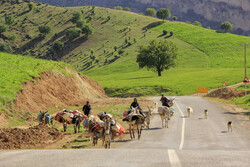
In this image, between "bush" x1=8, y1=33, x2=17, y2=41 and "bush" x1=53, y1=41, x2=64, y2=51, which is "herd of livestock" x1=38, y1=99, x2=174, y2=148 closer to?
"bush" x1=53, y1=41, x2=64, y2=51

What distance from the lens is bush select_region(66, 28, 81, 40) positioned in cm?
17575

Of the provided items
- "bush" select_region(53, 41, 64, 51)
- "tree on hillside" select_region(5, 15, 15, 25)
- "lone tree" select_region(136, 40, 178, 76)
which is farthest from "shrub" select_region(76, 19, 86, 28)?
"lone tree" select_region(136, 40, 178, 76)

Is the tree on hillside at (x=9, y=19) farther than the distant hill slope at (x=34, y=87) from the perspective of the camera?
Yes

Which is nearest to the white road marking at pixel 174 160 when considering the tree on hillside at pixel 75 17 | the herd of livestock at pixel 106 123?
the herd of livestock at pixel 106 123

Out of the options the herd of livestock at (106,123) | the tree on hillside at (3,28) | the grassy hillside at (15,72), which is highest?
the tree on hillside at (3,28)

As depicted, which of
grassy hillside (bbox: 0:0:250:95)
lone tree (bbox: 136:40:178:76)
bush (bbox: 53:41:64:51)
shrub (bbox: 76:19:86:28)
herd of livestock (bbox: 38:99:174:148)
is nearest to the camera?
herd of livestock (bbox: 38:99:174:148)

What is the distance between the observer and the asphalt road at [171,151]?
921cm

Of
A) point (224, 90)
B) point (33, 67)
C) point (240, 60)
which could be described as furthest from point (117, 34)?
point (33, 67)

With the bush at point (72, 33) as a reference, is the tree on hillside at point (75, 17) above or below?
above

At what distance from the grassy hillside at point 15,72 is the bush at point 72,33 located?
404ft

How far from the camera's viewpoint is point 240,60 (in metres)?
122

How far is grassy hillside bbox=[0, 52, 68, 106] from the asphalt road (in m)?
13.5

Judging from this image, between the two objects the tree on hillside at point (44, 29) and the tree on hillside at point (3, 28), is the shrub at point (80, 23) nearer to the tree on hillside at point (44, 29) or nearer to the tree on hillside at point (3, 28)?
the tree on hillside at point (44, 29)

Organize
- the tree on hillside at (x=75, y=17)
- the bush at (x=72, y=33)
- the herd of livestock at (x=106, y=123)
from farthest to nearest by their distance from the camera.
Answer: the tree on hillside at (x=75, y=17) → the bush at (x=72, y=33) → the herd of livestock at (x=106, y=123)
